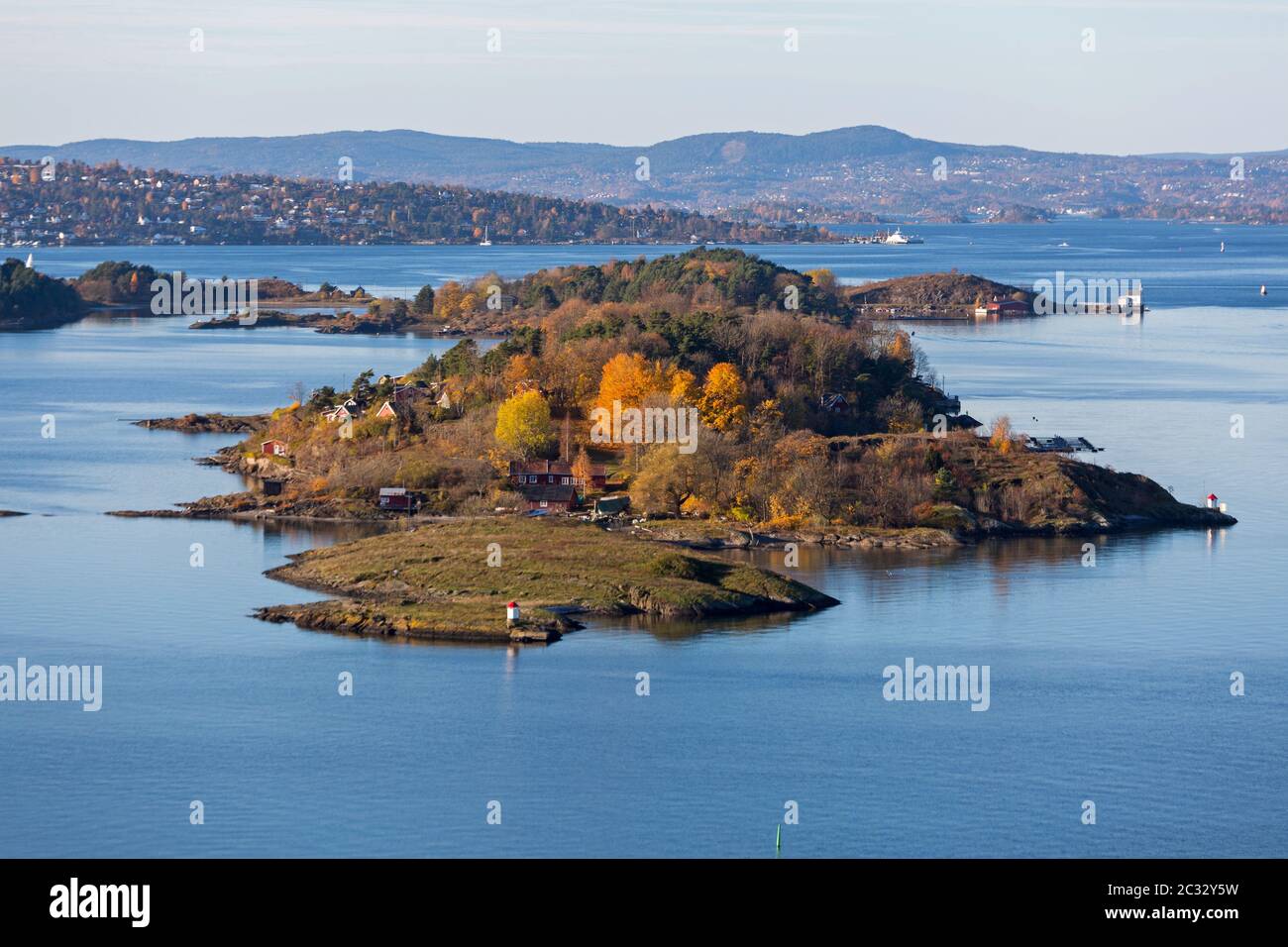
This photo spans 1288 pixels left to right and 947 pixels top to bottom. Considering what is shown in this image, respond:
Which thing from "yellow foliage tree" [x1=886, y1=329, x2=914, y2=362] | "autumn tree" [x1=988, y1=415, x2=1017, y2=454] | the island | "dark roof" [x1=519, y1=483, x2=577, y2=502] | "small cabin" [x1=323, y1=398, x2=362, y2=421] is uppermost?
the island

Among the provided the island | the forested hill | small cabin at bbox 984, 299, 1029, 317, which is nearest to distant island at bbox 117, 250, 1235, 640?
the island

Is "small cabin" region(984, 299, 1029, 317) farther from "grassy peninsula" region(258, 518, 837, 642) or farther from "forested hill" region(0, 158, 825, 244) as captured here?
"forested hill" region(0, 158, 825, 244)

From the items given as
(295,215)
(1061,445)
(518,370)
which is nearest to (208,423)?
(518,370)

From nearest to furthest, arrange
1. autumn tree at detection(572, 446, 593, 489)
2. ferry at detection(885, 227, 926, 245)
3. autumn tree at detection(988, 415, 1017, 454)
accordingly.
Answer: autumn tree at detection(572, 446, 593, 489)
autumn tree at detection(988, 415, 1017, 454)
ferry at detection(885, 227, 926, 245)

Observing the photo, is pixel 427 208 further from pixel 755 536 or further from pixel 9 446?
pixel 755 536

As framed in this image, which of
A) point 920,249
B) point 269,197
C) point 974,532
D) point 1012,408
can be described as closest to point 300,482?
point 974,532

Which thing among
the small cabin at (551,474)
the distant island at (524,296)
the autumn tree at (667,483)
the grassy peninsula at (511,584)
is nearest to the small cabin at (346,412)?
the small cabin at (551,474)

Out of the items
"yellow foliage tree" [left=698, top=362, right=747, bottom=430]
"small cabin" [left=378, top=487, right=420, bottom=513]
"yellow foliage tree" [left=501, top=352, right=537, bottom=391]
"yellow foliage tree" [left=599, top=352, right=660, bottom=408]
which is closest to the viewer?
"small cabin" [left=378, top=487, right=420, bottom=513]
